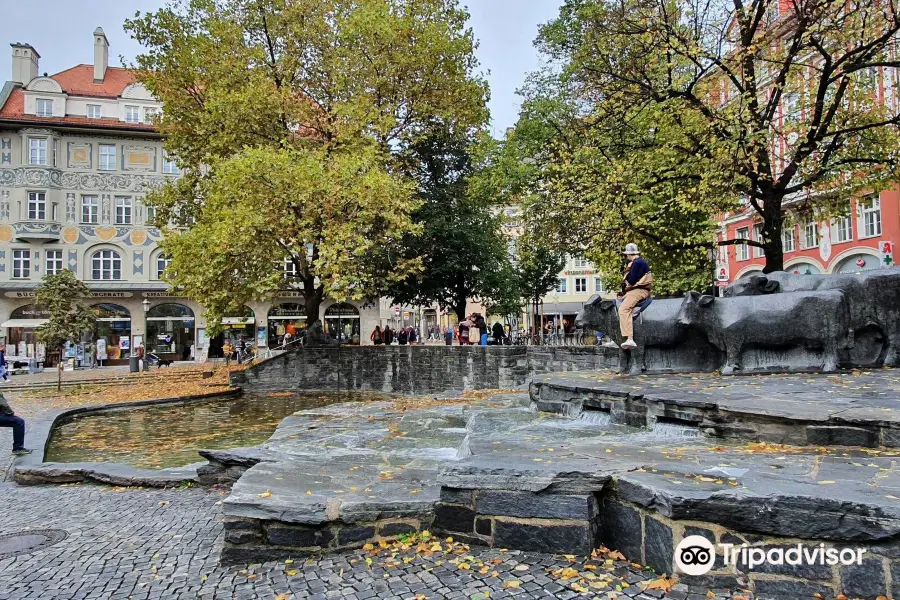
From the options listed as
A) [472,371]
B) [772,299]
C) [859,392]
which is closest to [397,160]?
[472,371]

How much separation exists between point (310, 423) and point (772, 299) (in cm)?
708

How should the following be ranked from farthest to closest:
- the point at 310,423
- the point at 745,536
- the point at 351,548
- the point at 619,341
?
the point at 619,341 → the point at 310,423 → the point at 351,548 → the point at 745,536

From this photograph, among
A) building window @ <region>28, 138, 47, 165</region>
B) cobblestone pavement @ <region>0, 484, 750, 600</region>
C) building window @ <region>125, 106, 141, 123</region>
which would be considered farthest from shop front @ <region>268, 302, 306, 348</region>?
cobblestone pavement @ <region>0, 484, 750, 600</region>

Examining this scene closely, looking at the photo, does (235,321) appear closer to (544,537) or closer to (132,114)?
(132,114)

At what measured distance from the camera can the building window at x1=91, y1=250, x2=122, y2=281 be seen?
3866cm

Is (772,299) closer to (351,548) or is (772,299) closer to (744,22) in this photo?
(351,548)

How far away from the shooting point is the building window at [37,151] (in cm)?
3691

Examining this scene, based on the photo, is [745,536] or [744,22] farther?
[744,22]

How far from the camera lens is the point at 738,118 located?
13.3 metres

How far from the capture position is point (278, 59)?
22688mm

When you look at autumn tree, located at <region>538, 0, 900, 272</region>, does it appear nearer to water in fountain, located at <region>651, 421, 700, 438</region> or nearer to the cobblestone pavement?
water in fountain, located at <region>651, 421, 700, 438</region>

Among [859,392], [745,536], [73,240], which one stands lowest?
[745,536]

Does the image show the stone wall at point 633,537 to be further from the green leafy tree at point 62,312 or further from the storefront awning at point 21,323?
the storefront awning at point 21,323

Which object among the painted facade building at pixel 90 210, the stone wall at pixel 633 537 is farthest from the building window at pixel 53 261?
the stone wall at pixel 633 537
